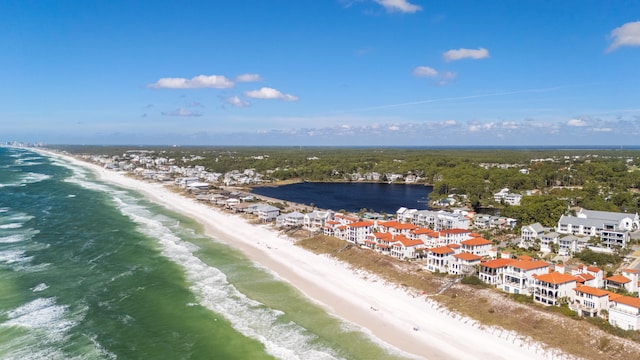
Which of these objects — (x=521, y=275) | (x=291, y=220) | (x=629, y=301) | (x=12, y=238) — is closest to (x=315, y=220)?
(x=291, y=220)

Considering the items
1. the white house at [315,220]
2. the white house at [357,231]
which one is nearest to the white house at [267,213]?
the white house at [315,220]

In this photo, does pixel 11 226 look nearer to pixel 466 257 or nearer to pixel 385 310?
pixel 385 310

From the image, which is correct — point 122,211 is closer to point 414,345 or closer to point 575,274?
point 414,345

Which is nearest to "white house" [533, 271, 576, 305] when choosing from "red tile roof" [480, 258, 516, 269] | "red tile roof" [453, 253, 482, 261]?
"red tile roof" [480, 258, 516, 269]

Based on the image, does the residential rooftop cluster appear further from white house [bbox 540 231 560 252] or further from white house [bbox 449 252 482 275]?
white house [bbox 540 231 560 252]

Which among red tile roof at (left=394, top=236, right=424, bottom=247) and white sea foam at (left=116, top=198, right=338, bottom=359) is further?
red tile roof at (left=394, top=236, right=424, bottom=247)

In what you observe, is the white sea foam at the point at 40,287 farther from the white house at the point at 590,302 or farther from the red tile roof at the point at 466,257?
the white house at the point at 590,302

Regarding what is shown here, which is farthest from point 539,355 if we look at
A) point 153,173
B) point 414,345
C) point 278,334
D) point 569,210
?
point 153,173
